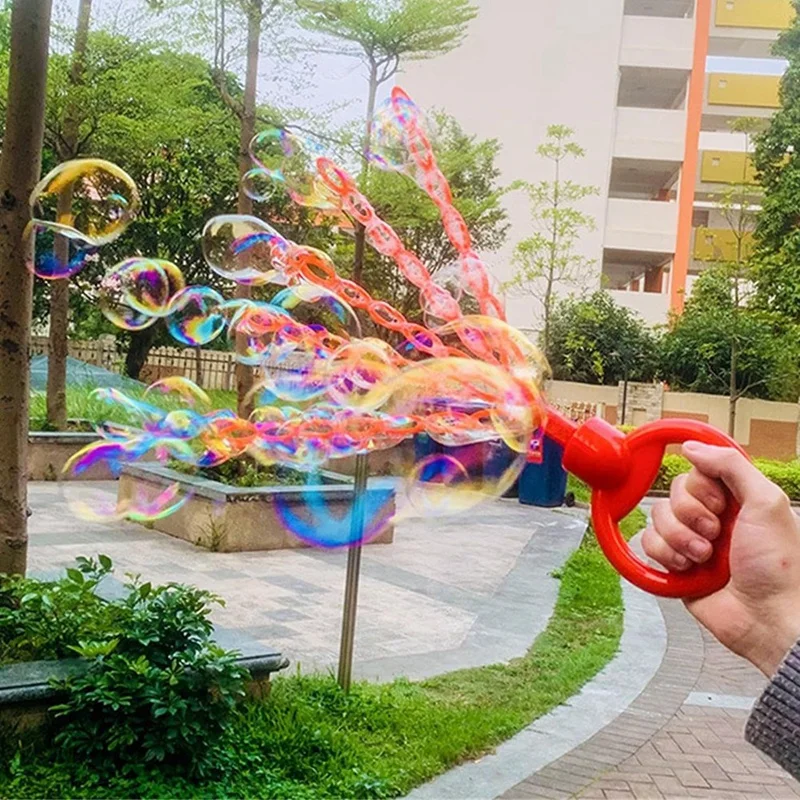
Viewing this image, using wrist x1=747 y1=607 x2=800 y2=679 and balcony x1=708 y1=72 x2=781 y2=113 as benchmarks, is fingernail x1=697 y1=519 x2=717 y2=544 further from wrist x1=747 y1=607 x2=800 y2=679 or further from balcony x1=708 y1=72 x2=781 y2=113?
balcony x1=708 y1=72 x2=781 y2=113

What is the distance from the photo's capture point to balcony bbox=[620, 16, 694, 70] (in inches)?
1022

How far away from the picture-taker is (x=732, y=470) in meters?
1.25

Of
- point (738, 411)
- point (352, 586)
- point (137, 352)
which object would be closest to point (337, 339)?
point (352, 586)

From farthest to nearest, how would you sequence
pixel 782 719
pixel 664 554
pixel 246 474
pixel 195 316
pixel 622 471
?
pixel 246 474 < pixel 195 316 < pixel 622 471 < pixel 664 554 < pixel 782 719

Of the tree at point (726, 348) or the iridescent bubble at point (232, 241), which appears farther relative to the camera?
the tree at point (726, 348)

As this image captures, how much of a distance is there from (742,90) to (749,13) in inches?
90.7

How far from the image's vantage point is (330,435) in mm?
5793

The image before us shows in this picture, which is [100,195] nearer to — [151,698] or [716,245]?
[151,698]

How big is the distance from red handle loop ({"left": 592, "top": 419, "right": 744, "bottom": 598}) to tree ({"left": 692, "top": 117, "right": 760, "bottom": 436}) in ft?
65.7

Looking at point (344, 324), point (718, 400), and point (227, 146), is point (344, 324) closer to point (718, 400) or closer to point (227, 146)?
point (227, 146)

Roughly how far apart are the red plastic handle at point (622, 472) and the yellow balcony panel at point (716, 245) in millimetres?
25557

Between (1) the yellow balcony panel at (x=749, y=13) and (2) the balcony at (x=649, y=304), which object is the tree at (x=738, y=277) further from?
(1) the yellow balcony panel at (x=749, y=13)

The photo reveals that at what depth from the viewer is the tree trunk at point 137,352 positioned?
72.1ft

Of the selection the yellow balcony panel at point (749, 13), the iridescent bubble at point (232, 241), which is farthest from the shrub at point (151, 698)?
the yellow balcony panel at point (749, 13)
